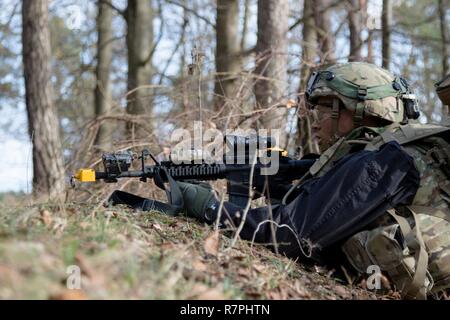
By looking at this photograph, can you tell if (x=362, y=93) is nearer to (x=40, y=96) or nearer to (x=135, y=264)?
(x=135, y=264)

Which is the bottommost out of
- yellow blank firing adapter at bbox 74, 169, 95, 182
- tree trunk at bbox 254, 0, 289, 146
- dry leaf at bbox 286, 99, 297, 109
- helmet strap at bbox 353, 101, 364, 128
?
yellow blank firing adapter at bbox 74, 169, 95, 182

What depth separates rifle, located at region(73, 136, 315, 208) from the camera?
405 centimetres

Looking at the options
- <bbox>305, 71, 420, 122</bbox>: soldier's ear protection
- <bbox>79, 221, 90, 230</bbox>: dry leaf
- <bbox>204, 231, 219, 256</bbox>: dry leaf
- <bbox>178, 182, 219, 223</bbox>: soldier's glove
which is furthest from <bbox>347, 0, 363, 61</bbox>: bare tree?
<bbox>79, 221, 90, 230</bbox>: dry leaf

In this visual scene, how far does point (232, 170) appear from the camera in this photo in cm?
420

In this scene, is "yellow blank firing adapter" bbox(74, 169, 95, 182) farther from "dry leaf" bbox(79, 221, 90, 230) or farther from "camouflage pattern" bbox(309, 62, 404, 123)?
"camouflage pattern" bbox(309, 62, 404, 123)

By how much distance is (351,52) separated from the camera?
9.27 meters

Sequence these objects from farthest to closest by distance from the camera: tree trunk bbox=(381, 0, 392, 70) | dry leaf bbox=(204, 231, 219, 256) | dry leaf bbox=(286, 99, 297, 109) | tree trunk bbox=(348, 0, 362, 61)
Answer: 1. tree trunk bbox=(381, 0, 392, 70)
2. tree trunk bbox=(348, 0, 362, 61)
3. dry leaf bbox=(286, 99, 297, 109)
4. dry leaf bbox=(204, 231, 219, 256)

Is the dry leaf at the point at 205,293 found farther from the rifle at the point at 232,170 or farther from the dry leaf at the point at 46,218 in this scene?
the rifle at the point at 232,170

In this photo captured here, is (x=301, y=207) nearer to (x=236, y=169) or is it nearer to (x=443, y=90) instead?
(x=236, y=169)

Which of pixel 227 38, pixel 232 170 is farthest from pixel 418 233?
pixel 227 38

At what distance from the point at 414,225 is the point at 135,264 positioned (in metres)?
1.96

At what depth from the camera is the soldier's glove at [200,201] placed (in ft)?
12.8

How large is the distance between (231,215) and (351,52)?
6187mm

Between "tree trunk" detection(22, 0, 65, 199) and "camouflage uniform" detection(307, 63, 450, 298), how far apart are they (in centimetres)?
453
